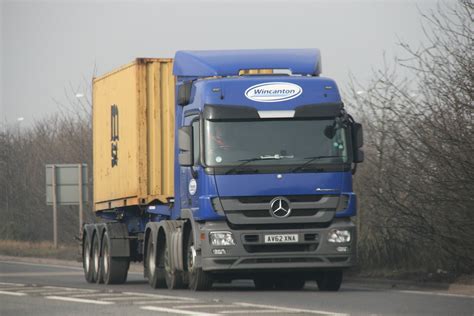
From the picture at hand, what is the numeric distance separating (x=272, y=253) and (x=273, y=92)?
2.42 metres

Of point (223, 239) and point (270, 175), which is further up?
point (270, 175)

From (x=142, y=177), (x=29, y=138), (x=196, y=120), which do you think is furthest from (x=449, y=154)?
(x=29, y=138)

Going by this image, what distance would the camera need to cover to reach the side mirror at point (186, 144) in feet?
67.1

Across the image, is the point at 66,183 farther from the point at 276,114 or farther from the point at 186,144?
the point at 276,114

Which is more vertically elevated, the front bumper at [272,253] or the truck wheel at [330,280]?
the front bumper at [272,253]

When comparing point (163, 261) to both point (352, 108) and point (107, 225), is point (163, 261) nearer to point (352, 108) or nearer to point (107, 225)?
point (107, 225)

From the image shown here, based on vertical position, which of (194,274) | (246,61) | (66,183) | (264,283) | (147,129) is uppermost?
(246,61)

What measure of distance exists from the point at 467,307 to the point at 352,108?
11.9 meters

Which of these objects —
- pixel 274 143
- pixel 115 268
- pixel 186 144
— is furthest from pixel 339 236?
pixel 115 268

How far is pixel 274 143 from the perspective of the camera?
2011 centimetres

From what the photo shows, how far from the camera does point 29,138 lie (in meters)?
59.2

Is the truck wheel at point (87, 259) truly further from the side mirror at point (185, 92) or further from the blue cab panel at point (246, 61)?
the blue cab panel at point (246, 61)

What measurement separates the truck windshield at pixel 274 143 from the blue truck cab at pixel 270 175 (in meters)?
0.01

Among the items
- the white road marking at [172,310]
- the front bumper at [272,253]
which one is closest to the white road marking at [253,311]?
the white road marking at [172,310]
